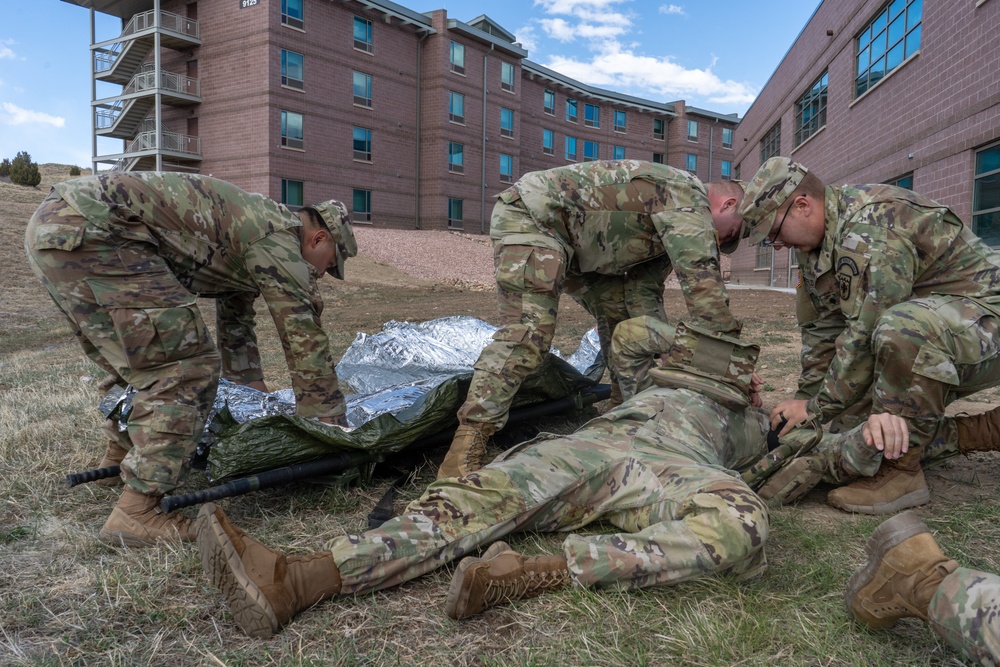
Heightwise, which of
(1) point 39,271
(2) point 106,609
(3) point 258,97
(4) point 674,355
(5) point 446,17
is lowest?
(2) point 106,609

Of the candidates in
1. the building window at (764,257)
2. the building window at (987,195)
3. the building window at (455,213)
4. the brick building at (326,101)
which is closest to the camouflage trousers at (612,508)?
the building window at (987,195)

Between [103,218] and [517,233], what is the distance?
180 cm

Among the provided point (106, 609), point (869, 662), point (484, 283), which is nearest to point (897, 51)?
point (484, 283)

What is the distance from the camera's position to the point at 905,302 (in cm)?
282

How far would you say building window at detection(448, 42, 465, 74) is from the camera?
28.1 meters

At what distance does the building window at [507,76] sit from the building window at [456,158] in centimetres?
411

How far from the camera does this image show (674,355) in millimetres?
3020

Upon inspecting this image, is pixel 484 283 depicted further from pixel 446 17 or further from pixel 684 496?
pixel 684 496

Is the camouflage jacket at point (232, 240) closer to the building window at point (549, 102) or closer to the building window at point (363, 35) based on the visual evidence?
the building window at point (363, 35)

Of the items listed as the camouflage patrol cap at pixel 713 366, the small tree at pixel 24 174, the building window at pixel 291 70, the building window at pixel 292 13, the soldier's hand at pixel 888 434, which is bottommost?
the soldier's hand at pixel 888 434

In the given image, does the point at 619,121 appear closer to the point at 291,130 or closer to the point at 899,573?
the point at 291,130

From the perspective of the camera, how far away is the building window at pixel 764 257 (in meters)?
22.1

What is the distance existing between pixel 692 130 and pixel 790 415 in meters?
40.9

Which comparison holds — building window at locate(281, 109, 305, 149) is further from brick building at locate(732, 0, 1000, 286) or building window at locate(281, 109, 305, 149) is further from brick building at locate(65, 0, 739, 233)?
brick building at locate(732, 0, 1000, 286)
